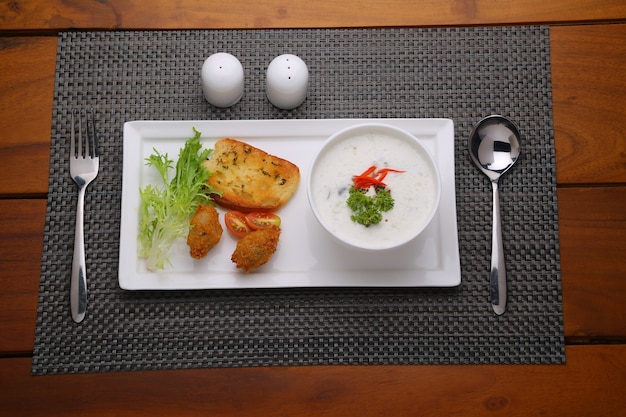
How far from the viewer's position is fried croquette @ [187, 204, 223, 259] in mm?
1388

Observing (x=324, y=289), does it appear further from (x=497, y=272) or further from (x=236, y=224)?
(x=497, y=272)

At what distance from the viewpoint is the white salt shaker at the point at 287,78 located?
1442mm

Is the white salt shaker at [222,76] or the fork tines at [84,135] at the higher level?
the white salt shaker at [222,76]

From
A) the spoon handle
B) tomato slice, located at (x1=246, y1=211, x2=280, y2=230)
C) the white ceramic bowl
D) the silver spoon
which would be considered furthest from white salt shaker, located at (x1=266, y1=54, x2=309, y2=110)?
the spoon handle

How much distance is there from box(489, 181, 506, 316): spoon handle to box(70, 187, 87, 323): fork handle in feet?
3.33

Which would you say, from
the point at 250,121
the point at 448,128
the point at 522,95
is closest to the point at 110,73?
the point at 250,121

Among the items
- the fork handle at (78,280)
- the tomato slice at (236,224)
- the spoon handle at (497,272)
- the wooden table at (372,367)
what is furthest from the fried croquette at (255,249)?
the spoon handle at (497,272)

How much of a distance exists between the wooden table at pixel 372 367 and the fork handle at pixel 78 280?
0.11 m

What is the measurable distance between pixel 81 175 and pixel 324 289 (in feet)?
2.24

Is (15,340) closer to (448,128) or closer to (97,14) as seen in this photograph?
(97,14)

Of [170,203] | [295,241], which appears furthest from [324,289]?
[170,203]

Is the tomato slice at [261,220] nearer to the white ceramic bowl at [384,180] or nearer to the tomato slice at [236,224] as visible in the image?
the tomato slice at [236,224]

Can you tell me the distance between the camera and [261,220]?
4.70ft

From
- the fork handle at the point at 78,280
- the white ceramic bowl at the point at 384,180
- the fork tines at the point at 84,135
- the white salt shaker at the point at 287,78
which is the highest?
the white salt shaker at the point at 287,78
